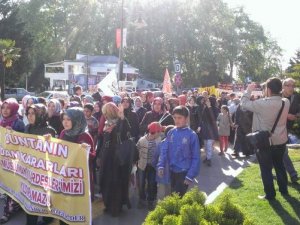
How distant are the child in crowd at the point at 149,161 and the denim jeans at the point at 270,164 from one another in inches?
67.5

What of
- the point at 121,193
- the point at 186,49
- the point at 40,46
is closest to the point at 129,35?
the point at 186,49

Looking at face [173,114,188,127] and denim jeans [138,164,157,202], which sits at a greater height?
face [173,114,188,127]

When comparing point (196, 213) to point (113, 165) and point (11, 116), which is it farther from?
point (11, 116)

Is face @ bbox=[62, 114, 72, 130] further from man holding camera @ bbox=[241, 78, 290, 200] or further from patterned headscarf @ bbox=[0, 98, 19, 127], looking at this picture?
man holding camera @ bbox=[241, 78, 290, 200]

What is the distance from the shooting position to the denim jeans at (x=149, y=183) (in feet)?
24.4

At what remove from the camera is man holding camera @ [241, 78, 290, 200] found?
6438 mm

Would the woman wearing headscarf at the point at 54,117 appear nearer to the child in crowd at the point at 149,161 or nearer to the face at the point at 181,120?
the child in crowd at the point at 149,161

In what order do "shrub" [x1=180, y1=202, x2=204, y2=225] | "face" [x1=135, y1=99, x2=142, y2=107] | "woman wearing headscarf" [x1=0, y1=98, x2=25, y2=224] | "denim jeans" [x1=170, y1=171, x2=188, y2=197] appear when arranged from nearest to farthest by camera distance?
"shrub" [x1=180, y1=202, x2=204, y2=225] → "denim jeans" [x1=170, y1=171, x2=188, y2=197] → "woman wearing headscarf" [x1=0, y1=98, x2=25, y2=224] → "face" [x1=135, y1=99, x2=142, y2=107]

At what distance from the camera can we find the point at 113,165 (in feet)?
22.9

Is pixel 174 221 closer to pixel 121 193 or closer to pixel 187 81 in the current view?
pixel 121 193

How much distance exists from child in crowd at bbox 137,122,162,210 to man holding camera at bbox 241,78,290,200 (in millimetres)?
1628

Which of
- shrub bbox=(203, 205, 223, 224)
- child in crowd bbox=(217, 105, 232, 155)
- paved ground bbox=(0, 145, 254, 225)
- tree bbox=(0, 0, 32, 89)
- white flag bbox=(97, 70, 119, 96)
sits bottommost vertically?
paved ground bbox=(0, 145, 254, 225)

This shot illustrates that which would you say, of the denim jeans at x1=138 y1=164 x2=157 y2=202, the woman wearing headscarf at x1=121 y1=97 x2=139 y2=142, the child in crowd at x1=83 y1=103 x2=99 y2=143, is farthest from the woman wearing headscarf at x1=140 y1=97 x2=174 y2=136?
the denim jeans at x1=138 y1=164 x2=157 y2=202

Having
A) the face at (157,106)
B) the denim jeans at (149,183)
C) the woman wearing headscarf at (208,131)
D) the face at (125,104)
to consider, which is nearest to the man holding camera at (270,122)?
the denim jeans at (149,183)
